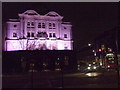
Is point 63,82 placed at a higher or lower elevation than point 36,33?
lower

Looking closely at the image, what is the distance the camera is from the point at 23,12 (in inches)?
2516

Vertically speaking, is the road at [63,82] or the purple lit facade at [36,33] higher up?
the purple lit facade at [36,33]

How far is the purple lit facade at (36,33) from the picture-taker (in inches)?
Answer: 2438

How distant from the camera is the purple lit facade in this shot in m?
61.9

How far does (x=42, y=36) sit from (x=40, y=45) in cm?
249

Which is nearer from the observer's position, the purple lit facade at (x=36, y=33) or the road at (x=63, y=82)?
the road at (x=63, y=82)

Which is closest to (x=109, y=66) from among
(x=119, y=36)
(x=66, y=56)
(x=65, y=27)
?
(x=66, y=56)

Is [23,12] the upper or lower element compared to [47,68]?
upper

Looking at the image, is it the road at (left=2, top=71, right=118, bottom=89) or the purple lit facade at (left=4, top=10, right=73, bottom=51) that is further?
the purple lit facade at (left=4, top=10, right=73, bottom=51)

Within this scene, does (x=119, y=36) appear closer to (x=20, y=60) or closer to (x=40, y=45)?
(x=20, y=60)

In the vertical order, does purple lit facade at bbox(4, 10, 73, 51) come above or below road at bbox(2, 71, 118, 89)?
above

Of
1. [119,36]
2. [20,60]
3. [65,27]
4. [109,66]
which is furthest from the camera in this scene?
[65,27]

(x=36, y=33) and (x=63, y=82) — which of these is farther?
(x=36, y=33)

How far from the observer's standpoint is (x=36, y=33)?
205 ft
